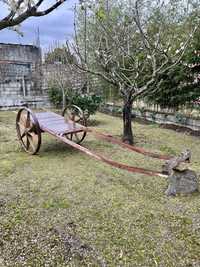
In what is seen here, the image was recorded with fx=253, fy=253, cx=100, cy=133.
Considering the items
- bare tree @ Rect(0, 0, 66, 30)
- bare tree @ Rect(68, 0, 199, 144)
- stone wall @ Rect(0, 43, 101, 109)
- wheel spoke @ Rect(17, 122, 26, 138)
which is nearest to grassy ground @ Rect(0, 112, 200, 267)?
wheel spoke @ Rect(17, 122, 26, 138)

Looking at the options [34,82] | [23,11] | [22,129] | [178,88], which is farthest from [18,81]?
[23,11]

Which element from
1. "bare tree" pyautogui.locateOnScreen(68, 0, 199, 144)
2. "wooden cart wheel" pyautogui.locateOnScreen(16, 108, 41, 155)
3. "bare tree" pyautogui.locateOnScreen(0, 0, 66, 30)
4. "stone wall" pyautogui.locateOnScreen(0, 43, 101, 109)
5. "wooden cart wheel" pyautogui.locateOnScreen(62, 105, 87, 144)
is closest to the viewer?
"bare tree" pyautogui.locateOnScreen(0, 0, 66, 30)

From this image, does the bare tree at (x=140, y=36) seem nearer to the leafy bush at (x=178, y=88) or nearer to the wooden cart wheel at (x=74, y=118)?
the leafy bush at (x=178, y=88)

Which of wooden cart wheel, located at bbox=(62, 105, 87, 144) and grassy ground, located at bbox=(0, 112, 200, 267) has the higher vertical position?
wooden cart wheel, located at bbox=(62, 105, 87, 144)

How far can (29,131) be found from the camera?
412cm

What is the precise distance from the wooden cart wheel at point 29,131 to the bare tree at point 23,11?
2.33m

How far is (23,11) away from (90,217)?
1800 mm

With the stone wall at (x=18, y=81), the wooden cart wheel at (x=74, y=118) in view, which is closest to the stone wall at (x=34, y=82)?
the stone wall at (x=18, y=81)

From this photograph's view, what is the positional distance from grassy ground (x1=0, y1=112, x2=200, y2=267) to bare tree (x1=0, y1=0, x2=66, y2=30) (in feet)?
5.44

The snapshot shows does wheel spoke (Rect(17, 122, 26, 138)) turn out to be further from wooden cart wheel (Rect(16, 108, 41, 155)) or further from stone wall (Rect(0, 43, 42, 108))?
stone wall (Rect(0, 43, 42, 108))

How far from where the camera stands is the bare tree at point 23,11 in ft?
5.65

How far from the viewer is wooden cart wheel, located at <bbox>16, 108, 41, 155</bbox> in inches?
157

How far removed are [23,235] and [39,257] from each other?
12.4 inches

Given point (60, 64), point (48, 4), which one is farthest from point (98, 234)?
point (60, 64)
